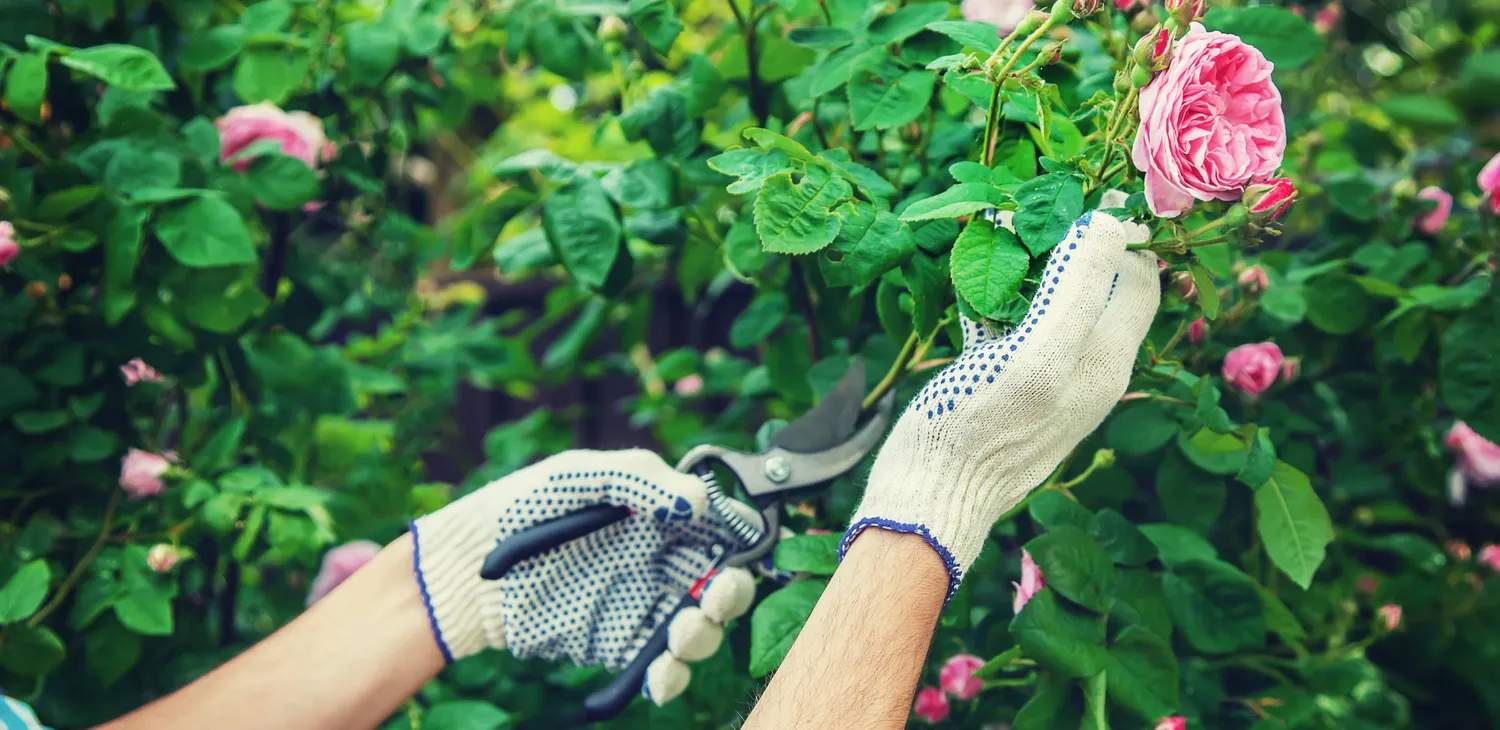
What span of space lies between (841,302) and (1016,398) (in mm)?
482

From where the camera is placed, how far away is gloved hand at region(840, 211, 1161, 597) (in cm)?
103

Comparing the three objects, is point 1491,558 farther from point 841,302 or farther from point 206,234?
point 206,234

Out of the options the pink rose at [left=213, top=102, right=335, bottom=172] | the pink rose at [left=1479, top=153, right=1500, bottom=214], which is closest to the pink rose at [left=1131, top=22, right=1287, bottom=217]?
the pink rose at [left=1479, top=153, right=1500, bottom=214]

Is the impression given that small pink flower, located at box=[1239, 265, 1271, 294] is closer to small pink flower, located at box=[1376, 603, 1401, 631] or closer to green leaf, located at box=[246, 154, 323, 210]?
small pink flower, located at box=[1376, 603, 1401, 631]

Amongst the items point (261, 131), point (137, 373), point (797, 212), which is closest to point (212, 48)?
point (261, 131)

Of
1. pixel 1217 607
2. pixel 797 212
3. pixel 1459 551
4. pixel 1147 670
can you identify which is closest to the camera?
pixel 797 212

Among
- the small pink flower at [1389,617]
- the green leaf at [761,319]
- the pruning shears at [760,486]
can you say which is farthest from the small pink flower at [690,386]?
the small pink flower at [1389,617]

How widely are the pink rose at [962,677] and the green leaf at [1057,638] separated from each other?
0.19m

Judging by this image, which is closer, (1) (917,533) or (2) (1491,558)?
(1) (917,533)

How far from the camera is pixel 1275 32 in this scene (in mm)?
1376

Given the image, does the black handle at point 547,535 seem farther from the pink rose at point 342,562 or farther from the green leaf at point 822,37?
the green leaf at point 822,37

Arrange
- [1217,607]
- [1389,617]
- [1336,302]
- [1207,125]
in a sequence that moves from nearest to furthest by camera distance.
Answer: [1207,125], [1217,607], [1336,302], [1389,617]

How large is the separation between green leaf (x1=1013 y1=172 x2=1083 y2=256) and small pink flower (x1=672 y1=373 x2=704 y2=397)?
1.29m

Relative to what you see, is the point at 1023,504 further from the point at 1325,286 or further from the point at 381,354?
the point at 381,354
